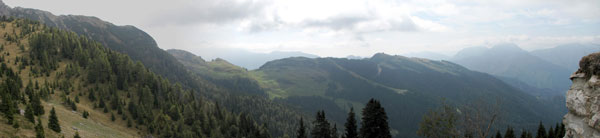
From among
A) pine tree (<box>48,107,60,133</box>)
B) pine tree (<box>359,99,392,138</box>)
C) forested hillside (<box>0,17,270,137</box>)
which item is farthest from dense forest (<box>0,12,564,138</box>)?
pine tree (<box>48,107,60,133</box>)

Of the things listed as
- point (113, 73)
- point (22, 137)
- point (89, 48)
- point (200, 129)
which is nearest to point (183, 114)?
point (200, 129)

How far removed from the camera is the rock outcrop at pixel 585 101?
63.9 feet

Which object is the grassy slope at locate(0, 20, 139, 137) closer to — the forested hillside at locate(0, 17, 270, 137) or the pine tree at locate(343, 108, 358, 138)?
the forested hillside at locate(0, 17, 270, 137)

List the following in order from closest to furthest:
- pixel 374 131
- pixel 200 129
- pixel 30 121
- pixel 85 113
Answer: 1. pixel 30 121
2. pixel 374 131
3. pixel 85 113
4. pixel 200 129

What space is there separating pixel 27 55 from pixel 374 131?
125 metres

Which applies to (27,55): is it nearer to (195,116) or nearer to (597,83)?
(195,116)

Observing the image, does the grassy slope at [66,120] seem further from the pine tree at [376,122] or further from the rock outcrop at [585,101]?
the rock outcrop at [585,101]

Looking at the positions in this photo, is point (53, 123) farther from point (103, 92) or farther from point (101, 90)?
point (101, 90)

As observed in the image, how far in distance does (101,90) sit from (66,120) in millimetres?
38839

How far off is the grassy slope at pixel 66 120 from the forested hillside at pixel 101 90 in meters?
0.23

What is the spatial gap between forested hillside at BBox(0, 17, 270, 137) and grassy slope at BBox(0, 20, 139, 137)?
0.23 metres

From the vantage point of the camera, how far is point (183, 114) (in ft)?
330

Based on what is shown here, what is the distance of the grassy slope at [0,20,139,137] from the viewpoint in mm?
36656

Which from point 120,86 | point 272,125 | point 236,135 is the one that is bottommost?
point 272,125
